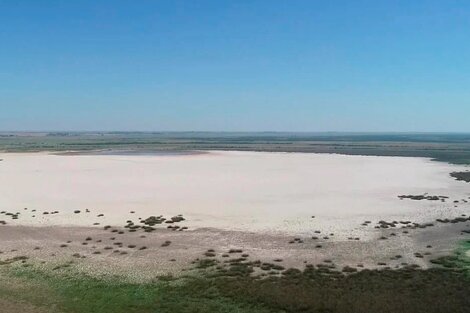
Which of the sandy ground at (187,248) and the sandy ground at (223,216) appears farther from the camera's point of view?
the sandy ground at (223,216)

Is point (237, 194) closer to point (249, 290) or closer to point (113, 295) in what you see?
point (249, 290)

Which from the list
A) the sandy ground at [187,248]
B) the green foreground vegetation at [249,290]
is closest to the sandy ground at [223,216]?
the sandy ground at [187,248]

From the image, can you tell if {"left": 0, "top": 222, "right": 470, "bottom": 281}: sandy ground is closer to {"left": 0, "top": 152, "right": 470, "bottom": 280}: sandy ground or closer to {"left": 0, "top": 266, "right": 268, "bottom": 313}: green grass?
{"left": 0, "top": 152, "right": 470, "bottom": 280}: sandy ground

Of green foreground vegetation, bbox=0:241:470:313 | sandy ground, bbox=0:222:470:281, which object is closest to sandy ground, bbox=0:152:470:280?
sandy ground, bbox=0:222:470:281

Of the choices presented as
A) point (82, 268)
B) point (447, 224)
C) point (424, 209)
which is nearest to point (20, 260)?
point (82, 268)

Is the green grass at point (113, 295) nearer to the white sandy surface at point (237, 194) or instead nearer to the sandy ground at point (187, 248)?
the sandy ground at point (187, 248)

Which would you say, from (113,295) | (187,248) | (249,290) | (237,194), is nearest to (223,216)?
(187,248)
